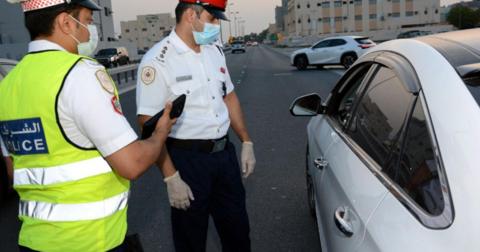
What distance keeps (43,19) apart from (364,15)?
366ft

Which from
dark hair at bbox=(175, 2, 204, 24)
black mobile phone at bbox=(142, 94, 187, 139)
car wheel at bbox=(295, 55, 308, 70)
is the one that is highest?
dark hair at bbox=(175, 2, 204, 24)

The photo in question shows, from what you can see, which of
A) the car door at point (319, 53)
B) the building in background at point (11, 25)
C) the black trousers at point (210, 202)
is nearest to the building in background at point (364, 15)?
the building in background at point (11, 25)

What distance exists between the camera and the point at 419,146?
68.8 inches

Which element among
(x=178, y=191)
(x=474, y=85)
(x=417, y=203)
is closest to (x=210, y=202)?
(x=178, y=191)

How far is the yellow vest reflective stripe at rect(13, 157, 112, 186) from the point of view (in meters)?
1.81

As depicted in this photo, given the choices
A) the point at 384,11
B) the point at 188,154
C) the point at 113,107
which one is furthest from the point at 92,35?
the point at 384,11

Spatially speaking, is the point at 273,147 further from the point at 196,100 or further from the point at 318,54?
the point at 318,54

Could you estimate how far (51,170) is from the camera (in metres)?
1.82

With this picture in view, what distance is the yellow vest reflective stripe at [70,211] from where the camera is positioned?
6.07ft

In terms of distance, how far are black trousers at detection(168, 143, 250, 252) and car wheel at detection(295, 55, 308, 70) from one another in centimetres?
2095

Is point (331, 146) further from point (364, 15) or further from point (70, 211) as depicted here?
point (364, 15)

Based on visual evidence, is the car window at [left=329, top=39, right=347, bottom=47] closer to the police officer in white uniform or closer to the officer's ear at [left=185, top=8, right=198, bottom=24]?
the police officer in white uniform

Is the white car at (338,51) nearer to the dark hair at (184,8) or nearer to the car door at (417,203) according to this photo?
the dark hair at (184,8)

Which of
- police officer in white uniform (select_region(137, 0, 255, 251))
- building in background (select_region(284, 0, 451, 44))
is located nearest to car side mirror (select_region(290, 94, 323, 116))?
police officer in white uniform (select_region(137, 0, 255, 251))
